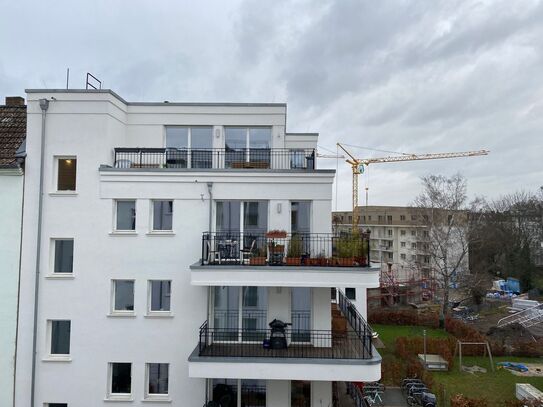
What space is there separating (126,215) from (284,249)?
5853mm

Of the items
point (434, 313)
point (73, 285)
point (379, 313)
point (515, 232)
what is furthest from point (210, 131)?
point (515, 232)

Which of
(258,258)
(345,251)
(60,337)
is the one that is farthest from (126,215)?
(345,251)

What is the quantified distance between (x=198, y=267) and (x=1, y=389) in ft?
27.4

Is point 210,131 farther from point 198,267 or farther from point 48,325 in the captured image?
point 48,325

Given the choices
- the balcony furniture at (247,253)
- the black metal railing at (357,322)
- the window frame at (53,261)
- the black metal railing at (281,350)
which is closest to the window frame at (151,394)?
the black metal railing at (281,350)

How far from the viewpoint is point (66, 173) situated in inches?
521

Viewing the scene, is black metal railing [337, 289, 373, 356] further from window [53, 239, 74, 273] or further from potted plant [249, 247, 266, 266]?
window [53, 239, 74, 273]

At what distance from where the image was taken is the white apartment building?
12297mm

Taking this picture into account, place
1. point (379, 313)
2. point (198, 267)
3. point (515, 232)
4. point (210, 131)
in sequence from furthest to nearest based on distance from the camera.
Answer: point (515, 232), point (379, 313), point (210, 131), point (198, 267)

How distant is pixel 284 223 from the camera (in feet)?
41.9

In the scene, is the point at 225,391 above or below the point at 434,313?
above

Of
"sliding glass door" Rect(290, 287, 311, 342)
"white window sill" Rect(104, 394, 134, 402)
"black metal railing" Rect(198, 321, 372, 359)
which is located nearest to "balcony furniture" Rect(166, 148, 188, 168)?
"black metal railing" Rect(198, 321, 372, 359)

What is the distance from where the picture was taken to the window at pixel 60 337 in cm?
1269

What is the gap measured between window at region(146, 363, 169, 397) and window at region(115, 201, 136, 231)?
4.88m
